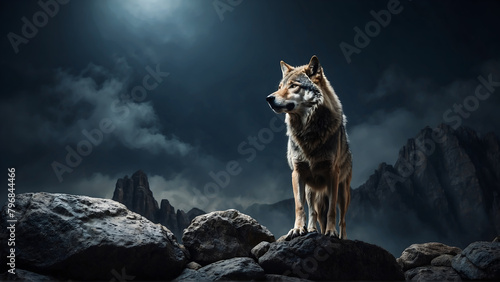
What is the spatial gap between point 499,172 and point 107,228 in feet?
303

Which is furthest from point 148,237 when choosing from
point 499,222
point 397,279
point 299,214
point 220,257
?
point 499,222

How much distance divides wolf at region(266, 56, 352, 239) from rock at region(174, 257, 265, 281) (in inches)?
37.0

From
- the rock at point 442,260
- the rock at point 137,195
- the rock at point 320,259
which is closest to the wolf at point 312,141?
the rock at point 320,259

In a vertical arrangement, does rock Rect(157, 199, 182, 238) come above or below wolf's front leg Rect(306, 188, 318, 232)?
above

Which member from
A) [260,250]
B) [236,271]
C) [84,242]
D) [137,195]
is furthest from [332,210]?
[137,195]

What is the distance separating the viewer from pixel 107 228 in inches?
209

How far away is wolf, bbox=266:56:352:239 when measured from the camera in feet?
19.2

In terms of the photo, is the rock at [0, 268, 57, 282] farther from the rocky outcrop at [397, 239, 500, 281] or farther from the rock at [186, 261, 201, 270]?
Result: the rocky outcrop at [397, 239, 500, 281]

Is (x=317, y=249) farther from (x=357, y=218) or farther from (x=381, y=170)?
(x=381, y=170)

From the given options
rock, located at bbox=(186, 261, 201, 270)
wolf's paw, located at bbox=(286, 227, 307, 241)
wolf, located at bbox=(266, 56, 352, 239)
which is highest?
wolf, located at bbox=(266, 56, 352, 239)

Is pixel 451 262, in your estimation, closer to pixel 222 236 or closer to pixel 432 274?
pixel 432 274

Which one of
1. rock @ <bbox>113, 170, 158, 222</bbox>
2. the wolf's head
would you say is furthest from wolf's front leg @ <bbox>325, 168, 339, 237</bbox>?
rock @ <bbox>113, 170, 158, 222</bbox>

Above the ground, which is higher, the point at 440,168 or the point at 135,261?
the point at 440,168

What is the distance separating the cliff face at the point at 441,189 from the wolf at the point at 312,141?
7513cm
